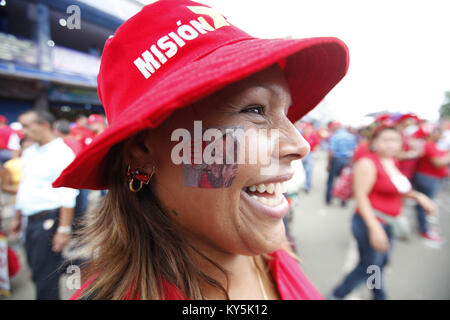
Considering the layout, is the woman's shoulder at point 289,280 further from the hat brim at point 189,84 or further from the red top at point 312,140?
the red top at point 312,140

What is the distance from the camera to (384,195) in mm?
2174

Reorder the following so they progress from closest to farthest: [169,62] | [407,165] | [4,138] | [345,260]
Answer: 1. [169,62]
2. [345,260]
3. [4,138]
4. [407,165]

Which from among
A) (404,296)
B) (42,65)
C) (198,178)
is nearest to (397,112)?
(404,296)

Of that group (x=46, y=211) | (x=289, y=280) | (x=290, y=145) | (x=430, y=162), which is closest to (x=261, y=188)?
(x=290, y=145)

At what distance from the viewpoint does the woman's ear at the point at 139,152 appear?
0.68 m

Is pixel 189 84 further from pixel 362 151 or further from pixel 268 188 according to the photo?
pixel 362 151

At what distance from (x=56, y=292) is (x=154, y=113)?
7.46ft

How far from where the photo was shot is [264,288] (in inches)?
37.6

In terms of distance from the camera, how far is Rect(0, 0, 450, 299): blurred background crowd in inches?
85.8

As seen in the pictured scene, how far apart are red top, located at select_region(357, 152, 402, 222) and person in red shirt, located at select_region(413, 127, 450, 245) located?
2192mm

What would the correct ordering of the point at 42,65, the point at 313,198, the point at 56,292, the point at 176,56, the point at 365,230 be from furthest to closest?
1. the point at 42,65
2. the point at 313,198
3. the point at 365,230
4. the point at 56,292
5. the point at 176,56

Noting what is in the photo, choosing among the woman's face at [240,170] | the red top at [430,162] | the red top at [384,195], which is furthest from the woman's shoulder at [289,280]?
the red top at [430,162]

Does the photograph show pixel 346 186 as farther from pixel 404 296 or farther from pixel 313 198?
pixel 404 296

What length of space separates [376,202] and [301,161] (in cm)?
212
